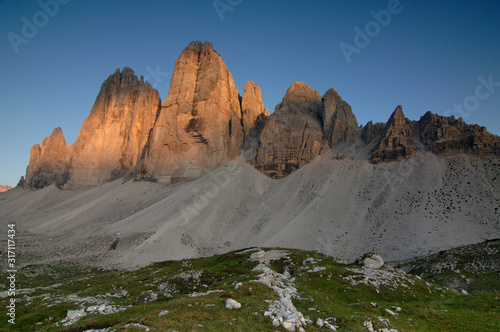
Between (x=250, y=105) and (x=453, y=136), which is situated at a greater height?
(x=250, y=105)

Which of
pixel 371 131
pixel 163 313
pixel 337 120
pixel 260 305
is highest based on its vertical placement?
pixel 337 120

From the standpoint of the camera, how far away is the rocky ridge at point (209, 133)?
72.9m

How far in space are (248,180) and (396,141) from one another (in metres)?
37.2

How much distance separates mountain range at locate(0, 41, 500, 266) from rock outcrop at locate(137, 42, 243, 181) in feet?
1.39

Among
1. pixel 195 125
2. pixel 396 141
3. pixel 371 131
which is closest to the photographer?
pixel 396 141

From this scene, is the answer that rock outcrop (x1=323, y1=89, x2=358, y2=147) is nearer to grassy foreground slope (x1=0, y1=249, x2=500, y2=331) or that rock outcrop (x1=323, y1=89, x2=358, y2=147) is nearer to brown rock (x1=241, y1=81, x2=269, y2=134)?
brown rock (x1=241, y1=81, x2=269, y2=134)

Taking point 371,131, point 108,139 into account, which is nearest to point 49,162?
point 108,139

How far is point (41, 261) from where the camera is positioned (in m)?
50.8

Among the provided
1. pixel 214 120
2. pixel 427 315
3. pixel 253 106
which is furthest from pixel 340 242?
pixel 253 106

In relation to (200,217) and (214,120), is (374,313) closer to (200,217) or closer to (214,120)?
(200,217)

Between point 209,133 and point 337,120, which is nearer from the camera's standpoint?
point 337,120

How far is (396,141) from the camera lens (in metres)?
71.3

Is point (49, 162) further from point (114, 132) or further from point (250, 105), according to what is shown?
point (250, 105)

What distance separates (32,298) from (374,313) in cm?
2565
